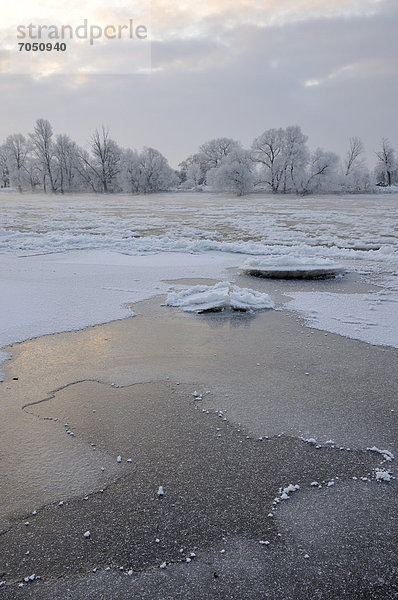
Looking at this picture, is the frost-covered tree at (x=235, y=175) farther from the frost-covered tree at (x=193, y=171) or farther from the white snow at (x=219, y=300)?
the white snow at (x=219, y=300)

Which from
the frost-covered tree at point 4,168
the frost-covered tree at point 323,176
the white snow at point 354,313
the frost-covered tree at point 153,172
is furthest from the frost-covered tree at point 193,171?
the white snow at point 354,313

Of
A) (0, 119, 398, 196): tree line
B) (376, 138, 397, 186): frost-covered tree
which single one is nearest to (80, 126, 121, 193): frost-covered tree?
(0, 119, 398, 196): tree line

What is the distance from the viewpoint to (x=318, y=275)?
8062mm

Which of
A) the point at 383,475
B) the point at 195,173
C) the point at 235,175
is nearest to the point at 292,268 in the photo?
the point at 383,475

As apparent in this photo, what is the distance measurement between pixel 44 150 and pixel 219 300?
232 ft

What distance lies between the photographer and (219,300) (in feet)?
20.1

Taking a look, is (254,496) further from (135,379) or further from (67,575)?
(135,379)

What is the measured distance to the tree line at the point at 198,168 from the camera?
53812 millimetres

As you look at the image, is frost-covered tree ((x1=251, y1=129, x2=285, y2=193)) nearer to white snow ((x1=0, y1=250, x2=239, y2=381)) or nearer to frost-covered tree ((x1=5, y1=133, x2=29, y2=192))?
frost-covered tree ((x1=5, y1=133, x2=29, y2=192))

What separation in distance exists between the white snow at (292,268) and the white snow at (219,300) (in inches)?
67.7

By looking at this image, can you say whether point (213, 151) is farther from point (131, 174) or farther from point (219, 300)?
point (219, 300)

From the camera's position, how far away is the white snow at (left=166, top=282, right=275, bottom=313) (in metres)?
5.97

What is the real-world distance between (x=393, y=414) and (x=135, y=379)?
2.12 m

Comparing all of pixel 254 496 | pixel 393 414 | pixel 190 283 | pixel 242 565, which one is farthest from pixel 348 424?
pixel 190 283
